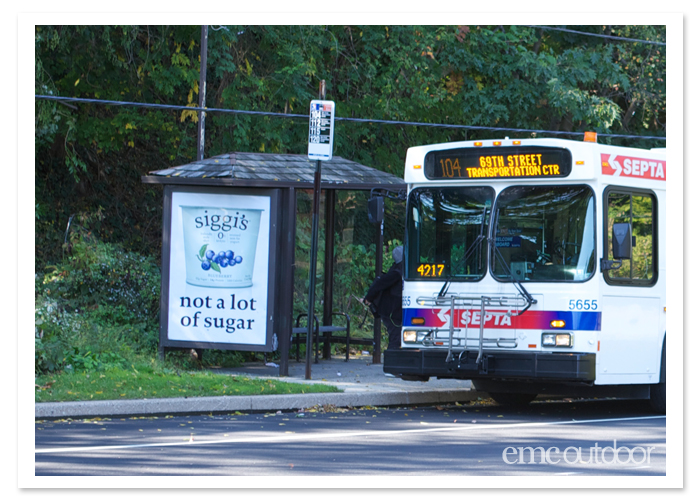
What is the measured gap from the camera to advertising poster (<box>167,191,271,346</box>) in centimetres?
1319

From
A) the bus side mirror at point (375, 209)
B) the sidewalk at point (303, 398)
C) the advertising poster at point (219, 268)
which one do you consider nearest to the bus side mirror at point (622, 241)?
the bus side mirror at point (375, 209)

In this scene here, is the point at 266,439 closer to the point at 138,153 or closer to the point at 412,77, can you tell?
the point at 412,77

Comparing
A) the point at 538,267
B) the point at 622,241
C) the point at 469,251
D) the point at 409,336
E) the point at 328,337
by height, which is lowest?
the point at 328,337

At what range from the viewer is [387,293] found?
1382cm

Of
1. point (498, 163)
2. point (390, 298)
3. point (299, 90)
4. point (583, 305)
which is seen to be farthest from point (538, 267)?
point (299, 90)

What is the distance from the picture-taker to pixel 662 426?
1032 centimetres

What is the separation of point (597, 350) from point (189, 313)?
18.4 feet

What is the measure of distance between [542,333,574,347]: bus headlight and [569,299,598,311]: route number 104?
294 mm

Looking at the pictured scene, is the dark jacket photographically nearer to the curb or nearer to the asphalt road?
the curb

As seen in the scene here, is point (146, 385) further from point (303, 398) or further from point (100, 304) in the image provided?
point (100, 304)

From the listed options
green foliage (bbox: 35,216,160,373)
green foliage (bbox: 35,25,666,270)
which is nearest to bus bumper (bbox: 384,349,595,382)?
green foliage (bbox: 35,216,160,373)

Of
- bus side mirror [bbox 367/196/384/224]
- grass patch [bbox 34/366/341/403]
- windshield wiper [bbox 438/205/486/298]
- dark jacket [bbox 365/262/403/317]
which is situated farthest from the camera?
dark jacket [bbox 365/262/403/317]

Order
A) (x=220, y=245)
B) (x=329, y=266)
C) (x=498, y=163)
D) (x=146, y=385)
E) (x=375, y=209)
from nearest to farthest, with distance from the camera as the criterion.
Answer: (x=498, y=163) → (x=146, y=385) → (x=375, y=209) → (x=220, y=245) → (x=329, y=266)

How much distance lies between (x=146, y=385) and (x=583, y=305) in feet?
16.6
